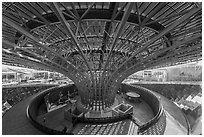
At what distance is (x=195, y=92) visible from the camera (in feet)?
108

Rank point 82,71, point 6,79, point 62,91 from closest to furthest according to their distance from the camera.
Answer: point 82,71, point 62,91, point 6,79

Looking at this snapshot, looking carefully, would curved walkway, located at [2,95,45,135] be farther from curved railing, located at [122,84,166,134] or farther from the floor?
curved railing, located at [122,84,166,134]

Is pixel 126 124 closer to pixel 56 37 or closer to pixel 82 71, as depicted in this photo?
pixel 82 71

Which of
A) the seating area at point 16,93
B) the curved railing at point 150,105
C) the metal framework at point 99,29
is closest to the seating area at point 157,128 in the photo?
the curved railing at point 150,105

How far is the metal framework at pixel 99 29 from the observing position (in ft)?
24.3

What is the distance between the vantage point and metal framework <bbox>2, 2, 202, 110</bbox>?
7.40 m

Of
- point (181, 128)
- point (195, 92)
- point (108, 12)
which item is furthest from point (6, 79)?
point (195, 92)

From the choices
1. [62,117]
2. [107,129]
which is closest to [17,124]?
[62,117]

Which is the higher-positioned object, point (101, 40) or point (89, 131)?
point (101, 40)

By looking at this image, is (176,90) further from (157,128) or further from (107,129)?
(107,129)

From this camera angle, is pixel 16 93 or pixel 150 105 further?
→ pixel 16 93

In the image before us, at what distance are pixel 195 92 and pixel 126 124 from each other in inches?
1171

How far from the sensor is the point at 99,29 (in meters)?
12.2

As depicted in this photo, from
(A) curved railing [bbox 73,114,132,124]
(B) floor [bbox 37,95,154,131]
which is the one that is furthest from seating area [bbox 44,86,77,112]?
(A) curved railing [bbox 73,114,132,124]
